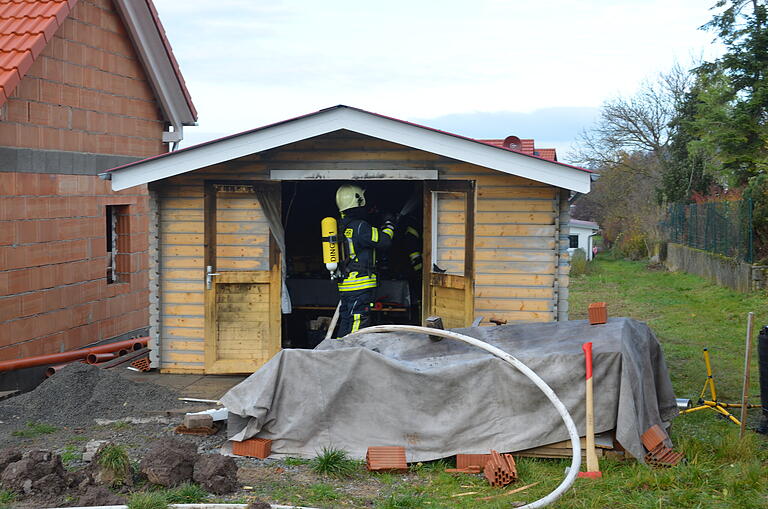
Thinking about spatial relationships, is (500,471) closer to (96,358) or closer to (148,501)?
Answer: (148,501)

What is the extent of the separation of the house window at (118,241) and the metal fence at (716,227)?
12391 millimetres

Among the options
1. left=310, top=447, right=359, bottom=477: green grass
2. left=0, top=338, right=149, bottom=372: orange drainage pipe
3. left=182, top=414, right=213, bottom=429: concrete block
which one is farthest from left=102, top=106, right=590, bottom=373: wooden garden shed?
left=310, top=447, right=359, bottom=477: green grass

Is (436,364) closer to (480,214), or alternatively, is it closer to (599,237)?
(480,214)

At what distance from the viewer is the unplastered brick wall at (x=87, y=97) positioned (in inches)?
436

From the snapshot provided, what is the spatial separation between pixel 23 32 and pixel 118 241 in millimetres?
4249

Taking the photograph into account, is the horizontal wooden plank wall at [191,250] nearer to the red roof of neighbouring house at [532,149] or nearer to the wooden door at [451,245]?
the wooden door at [451,245]

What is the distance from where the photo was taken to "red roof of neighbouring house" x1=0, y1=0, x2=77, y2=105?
32.9 feet

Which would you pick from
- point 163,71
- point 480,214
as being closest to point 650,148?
point 163,71

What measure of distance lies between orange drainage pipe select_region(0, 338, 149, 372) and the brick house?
8.3 inches

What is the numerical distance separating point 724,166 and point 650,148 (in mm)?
19318

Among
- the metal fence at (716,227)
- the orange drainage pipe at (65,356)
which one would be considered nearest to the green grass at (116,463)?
the orange drainage pipe at (65,356)

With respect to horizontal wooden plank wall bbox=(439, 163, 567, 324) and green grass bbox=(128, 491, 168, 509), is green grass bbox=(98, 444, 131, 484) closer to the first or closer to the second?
green grass bbox=(128, 491, 168, 509)

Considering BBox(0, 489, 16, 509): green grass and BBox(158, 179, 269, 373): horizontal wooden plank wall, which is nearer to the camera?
BBox(0, 489, 16, 509): green grass

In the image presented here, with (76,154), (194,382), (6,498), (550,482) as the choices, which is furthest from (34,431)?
(76,154)
